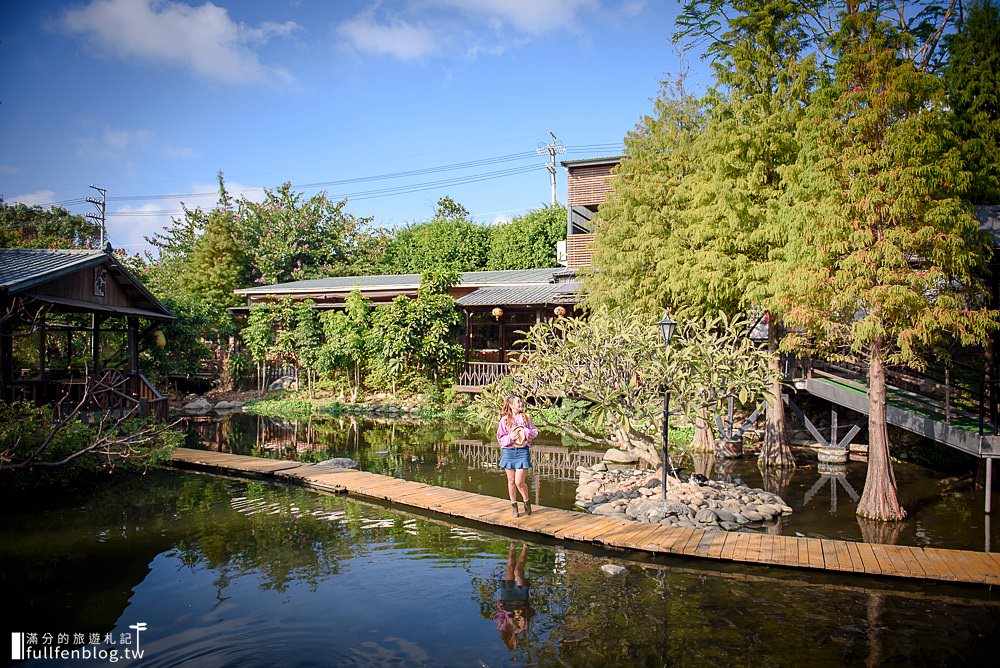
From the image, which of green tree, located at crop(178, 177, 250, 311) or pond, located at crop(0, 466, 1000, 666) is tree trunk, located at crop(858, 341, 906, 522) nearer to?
pond, located at crop(0, 466, 1000, 666)

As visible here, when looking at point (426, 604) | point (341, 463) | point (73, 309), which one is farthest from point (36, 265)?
point (426, 604)

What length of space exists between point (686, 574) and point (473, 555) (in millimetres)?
2597

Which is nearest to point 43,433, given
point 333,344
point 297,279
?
point 333,344

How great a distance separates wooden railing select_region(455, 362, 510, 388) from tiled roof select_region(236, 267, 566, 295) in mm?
3908

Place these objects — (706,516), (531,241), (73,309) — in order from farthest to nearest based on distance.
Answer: (531,241), (73,309), (706,516)

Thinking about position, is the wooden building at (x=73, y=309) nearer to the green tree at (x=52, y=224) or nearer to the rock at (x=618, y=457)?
the rock at (x=618, y=457)

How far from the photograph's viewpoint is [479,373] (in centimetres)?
2383

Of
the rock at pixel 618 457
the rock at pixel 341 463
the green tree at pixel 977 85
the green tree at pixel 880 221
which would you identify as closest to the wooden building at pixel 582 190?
the rock at pixel 618 457

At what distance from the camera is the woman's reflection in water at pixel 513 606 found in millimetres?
6176

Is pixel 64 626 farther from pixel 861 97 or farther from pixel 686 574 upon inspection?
pixel 861 97

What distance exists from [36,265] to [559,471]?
11.4 meters

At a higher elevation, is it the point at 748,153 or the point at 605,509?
the point at 748,153

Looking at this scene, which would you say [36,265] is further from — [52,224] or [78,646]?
[52,224]

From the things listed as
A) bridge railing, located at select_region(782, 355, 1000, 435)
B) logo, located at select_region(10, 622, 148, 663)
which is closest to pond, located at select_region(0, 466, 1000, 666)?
logo, located at select_region(10, 622, 148, 663)
